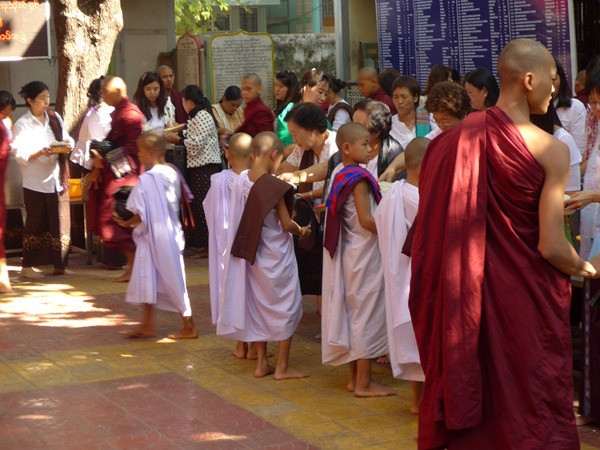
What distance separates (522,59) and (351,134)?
217 cm

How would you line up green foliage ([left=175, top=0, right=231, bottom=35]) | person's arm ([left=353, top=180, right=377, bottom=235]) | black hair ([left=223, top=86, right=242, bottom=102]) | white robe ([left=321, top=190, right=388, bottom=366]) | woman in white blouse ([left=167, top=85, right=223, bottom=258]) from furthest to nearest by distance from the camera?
1. green foliage ([left=175, top=0, right=231, bottom=35])
2. black hair ([left=223, top=86, right=242, bottom=102])
3. woman in white blouse ([left=167, top=85, right=223, bottom=258])
4. white robe ([left=321, top=190, right=388, bottom=366])
5. person's arm ([left=353, top=180, right=377, bottom=235])

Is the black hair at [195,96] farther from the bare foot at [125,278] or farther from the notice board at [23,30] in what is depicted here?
the bare foot at [125,278]

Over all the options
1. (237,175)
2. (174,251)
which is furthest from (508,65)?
(174,251)

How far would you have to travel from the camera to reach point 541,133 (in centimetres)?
Result: 444

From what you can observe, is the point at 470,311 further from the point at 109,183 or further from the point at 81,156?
the point at 81,156

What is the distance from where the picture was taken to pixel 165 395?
701 cm

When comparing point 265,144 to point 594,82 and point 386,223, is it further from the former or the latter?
point 594,82

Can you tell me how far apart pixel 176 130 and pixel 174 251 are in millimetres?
4223

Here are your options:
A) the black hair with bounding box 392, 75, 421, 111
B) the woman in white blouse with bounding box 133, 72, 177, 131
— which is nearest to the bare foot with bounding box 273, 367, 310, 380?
the black hair with bounding box 392, 75, 421, 111

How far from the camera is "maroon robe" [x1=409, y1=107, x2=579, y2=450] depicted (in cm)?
439

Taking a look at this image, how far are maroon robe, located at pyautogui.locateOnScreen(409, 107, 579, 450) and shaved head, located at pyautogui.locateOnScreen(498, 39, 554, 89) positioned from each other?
0.19m

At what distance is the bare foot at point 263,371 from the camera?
7395 millimetres

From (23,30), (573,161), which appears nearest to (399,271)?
(573,161)

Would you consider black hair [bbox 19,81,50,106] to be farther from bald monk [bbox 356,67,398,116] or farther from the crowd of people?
bald monk [bbox 356,67,398,116]
